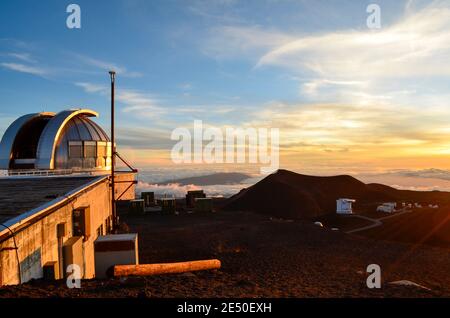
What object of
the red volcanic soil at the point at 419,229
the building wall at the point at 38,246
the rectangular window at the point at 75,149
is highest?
the rectangular window at the point at 75,149

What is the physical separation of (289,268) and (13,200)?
38.1 feet

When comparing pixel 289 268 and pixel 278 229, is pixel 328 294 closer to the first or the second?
pixel 289 268

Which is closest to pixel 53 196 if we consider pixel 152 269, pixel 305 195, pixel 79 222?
pixel 79 222

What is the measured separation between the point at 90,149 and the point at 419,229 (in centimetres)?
2659

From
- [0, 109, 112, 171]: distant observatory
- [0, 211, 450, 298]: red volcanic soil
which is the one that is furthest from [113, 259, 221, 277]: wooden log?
[0, 109, 112, 171]: distant observatory

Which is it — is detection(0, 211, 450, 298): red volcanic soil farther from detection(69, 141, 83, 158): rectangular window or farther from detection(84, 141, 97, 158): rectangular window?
detection(69, 141, 83, 158): rectangular window

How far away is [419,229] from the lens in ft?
91.4

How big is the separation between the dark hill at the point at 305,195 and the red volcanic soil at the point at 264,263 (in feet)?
41.7

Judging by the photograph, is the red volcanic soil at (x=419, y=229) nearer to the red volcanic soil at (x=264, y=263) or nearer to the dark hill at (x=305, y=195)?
the red volcanic soil at (x=264, y=263)

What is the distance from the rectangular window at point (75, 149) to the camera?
2826 centimetres

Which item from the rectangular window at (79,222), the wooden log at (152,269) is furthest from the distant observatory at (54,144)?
the wooden log at (152,269)
